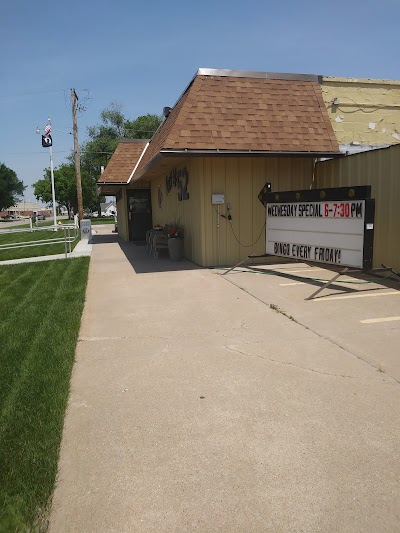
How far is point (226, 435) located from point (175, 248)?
359 inches

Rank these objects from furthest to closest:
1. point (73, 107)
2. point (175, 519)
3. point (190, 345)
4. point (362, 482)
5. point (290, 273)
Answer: point (73, 107), point (290, 273), point (190, 345), point (362, 482), point (175, 519)

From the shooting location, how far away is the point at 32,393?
11.7 feet

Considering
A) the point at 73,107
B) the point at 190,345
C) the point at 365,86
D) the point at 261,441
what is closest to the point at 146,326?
the point at 190,345

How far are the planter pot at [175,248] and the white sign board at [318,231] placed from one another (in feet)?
10.5

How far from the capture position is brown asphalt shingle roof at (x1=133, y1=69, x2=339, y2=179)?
9.37m

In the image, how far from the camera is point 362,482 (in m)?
2.41

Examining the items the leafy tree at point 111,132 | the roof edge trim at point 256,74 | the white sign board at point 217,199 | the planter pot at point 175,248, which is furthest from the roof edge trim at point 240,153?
the leafy tree at point 111,132

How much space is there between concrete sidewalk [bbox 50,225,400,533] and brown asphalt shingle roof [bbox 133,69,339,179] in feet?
17.9

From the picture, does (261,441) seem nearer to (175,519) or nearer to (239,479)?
(239,479)

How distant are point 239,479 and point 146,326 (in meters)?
3.27

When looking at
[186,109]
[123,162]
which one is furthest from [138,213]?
[186,109]

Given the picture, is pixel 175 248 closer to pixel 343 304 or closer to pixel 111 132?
pixel 343 304

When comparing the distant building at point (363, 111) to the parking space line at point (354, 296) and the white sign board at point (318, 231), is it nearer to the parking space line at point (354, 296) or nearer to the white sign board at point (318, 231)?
the white sign board at point (318, 231)

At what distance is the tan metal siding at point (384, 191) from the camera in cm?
820
